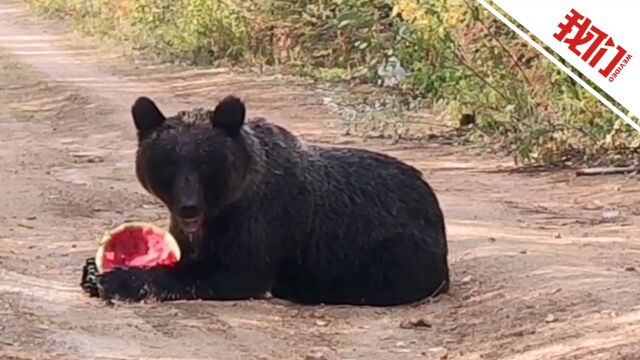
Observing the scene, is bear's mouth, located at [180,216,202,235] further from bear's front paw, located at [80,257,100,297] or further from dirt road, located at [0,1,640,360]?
bear's front paw, located at [80,257,100,297]

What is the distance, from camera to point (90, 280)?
812 cm

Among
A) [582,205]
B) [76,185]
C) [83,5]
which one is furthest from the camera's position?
[83,5]

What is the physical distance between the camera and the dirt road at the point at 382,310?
23.2 feet

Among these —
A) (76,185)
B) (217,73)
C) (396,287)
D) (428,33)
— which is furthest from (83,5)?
(396,287)

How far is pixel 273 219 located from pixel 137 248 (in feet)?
3.20

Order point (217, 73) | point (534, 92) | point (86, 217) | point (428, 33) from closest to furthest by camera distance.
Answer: point (86, 217)
point (534, 92)
point (428, 33)
point (217, 73)

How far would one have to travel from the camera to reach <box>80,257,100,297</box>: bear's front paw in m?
8.07

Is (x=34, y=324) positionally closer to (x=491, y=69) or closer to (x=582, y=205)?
(x=582, y=205)

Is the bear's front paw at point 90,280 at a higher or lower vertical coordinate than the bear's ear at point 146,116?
lower

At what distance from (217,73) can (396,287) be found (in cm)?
1638

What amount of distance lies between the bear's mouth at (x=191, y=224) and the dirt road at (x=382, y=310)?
0.40 m

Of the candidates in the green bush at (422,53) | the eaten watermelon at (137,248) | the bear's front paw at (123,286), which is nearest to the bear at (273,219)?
the bear's front paw at (123,286)

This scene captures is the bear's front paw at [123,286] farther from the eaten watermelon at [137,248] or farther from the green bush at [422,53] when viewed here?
the green bush at [422,53]

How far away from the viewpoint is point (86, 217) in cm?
1164
